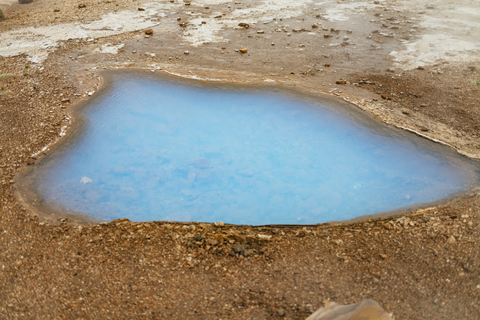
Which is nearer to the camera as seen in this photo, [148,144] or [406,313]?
[406,313]

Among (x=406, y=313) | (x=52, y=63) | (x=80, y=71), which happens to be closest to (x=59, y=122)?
(x=80, y=71)

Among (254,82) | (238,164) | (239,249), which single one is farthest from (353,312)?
(254,82)

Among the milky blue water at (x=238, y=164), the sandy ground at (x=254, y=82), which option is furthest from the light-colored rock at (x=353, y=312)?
the milky blue water at (x=238, y=164)

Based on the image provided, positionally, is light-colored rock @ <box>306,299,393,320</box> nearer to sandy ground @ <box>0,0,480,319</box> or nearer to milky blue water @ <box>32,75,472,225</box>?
sandy ground @ <box>0,0,480,319</box>

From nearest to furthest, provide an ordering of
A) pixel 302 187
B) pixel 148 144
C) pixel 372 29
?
1. pixel 302 187
2. pixel 148 144
3. pixel 372 29

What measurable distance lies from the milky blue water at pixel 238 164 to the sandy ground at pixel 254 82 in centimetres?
40

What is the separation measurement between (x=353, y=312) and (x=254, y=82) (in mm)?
4720

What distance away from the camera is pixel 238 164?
5.14 meters

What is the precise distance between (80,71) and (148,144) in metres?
2.94

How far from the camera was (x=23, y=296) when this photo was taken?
3.22m

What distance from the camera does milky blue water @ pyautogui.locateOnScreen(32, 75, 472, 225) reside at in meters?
4.50

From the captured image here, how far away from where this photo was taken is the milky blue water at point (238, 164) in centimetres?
450

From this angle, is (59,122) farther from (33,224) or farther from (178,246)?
(178,246)

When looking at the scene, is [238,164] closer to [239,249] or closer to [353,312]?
[239,249]
